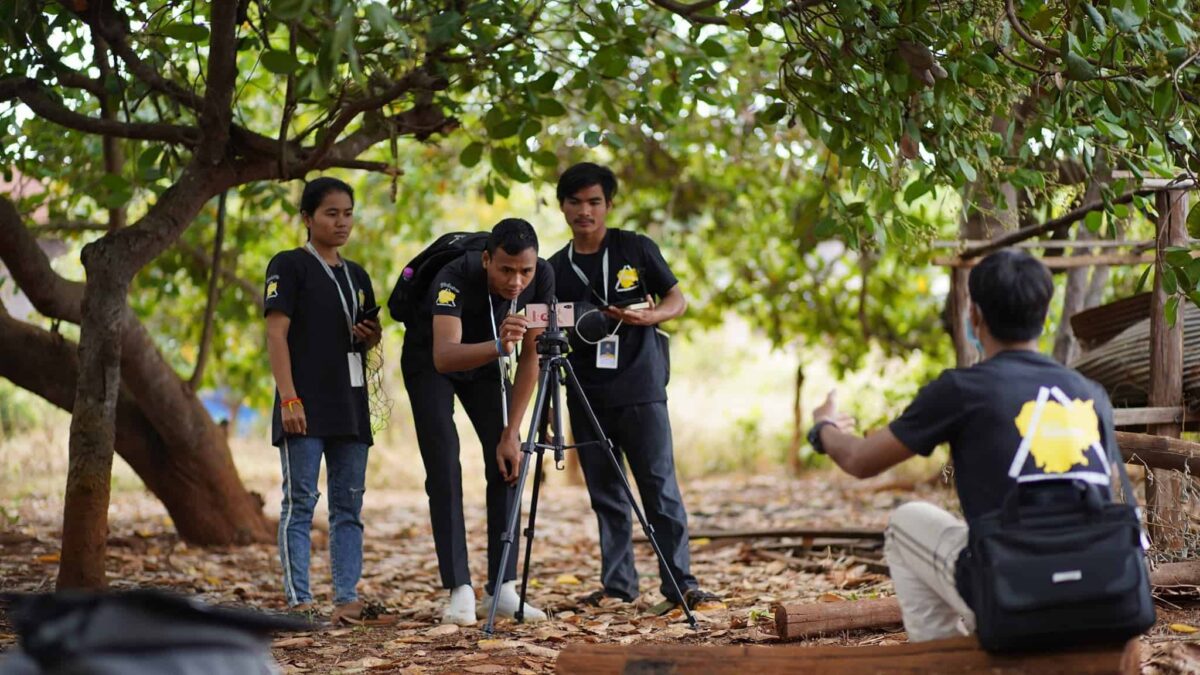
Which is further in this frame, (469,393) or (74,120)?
(74,120)

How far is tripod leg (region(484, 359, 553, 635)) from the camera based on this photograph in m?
4.73

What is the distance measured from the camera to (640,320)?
17.3 ft

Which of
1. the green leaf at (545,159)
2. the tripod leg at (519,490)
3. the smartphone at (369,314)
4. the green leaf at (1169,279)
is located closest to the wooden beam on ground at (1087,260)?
the green leaf at (1169,279)

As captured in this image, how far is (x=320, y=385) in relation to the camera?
5.29 meters

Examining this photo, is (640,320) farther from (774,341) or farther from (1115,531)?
(774,341)

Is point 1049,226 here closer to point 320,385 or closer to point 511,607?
point 511,607

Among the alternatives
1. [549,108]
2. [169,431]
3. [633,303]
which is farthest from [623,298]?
[169,431]

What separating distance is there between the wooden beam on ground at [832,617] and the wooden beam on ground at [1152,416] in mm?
973

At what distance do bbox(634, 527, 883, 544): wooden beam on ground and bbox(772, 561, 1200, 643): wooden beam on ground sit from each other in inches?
102

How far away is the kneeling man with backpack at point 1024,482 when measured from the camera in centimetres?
300

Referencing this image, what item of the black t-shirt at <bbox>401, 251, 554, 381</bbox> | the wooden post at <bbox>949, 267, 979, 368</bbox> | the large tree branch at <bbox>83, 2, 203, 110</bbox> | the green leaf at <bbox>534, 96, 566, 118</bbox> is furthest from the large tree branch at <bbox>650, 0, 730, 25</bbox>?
the wooden post at <bbox>949, 267, 979, 368</bbox>

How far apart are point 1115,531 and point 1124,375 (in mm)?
3280

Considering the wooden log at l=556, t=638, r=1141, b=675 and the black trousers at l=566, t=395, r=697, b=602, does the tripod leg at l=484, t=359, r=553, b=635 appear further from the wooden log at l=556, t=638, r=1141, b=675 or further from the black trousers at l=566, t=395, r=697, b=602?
the wooden log at l=556, t=638, r=1141, b=675

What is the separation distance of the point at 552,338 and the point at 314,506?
1.24m
